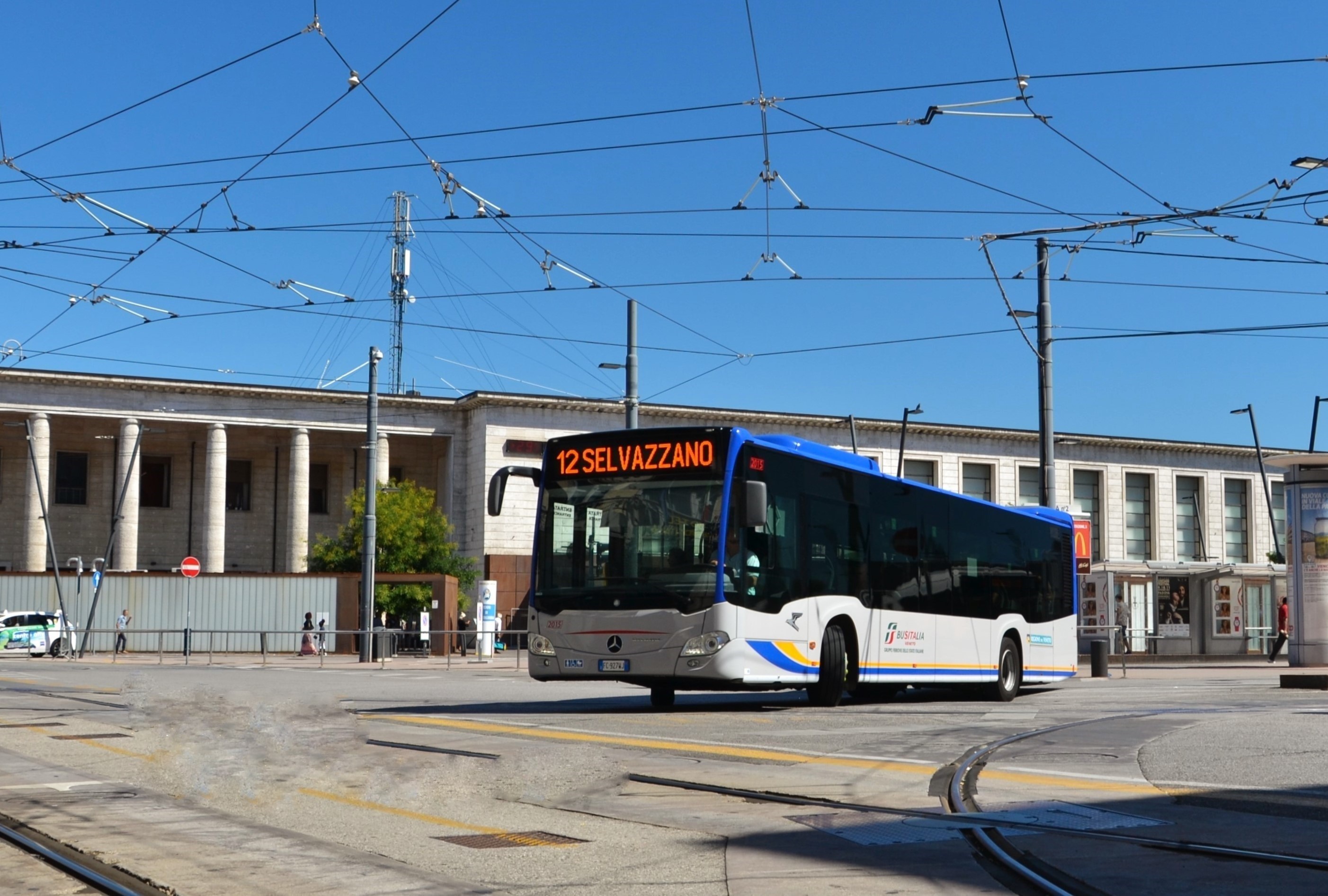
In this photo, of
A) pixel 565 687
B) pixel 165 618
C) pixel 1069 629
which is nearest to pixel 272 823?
pixel 565 687

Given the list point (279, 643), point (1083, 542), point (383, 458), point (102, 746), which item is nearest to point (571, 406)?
point (383, 458)

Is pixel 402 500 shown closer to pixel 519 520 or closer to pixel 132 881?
pixel 519 520

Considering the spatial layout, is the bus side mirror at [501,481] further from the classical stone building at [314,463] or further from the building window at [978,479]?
the building window at [978,479]

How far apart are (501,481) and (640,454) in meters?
1.62

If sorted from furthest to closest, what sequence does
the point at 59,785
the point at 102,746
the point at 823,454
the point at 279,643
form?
the point at 279,643 → the point at 823,454 → the point at 102,746 → the point at 59,785

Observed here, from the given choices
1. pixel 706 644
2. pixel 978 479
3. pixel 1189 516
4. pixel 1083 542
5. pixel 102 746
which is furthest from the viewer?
pixel 1189 516

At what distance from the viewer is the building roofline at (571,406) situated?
68250 millimetres

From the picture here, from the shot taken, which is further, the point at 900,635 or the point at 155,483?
the point at 155,483

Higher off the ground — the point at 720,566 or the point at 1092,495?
the point at 1092,495

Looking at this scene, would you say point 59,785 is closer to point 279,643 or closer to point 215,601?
point 279,643

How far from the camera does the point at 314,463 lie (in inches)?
3103

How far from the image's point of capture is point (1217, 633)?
4500cm

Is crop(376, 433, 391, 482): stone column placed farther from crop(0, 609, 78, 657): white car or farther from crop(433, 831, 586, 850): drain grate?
crop(433, 831, 586, 850): drain grate

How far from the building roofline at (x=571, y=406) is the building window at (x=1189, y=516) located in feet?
6.51
